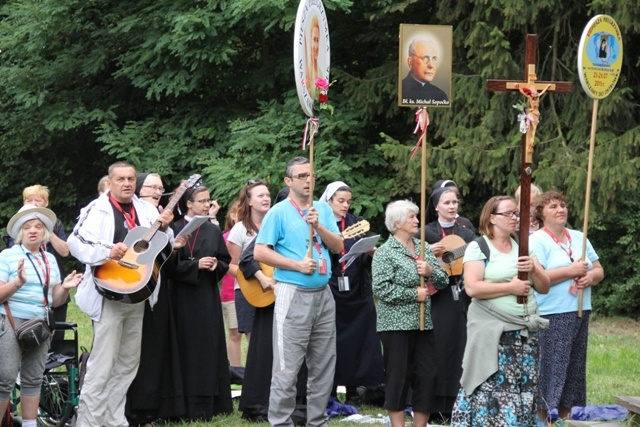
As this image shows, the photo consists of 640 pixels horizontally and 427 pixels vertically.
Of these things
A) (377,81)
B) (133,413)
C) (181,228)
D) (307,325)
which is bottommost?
(133,413)

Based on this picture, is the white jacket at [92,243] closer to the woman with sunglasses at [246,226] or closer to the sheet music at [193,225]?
the sheet music at [193,225]

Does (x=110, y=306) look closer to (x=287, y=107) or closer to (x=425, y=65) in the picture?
(x=425, y=65)

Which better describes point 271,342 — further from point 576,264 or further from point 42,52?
point 42,52

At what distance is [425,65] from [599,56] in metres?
1.48

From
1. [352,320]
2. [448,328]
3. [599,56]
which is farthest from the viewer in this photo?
[352,320]

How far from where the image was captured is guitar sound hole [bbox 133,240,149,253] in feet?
26.0

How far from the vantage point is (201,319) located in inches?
350

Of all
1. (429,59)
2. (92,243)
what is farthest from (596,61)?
(92,243)

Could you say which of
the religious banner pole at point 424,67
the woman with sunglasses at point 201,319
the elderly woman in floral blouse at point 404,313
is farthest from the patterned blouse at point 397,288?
the woman with sunglasses at point 201,319

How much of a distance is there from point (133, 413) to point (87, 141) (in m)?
14.6

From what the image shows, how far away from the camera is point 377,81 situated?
59.3 feet

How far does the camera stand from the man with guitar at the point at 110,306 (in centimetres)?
782

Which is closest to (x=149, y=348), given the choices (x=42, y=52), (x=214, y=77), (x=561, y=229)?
(x=561, y=229)

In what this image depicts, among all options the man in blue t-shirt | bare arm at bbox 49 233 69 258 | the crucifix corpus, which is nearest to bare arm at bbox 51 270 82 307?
the man in blue t-shirt
